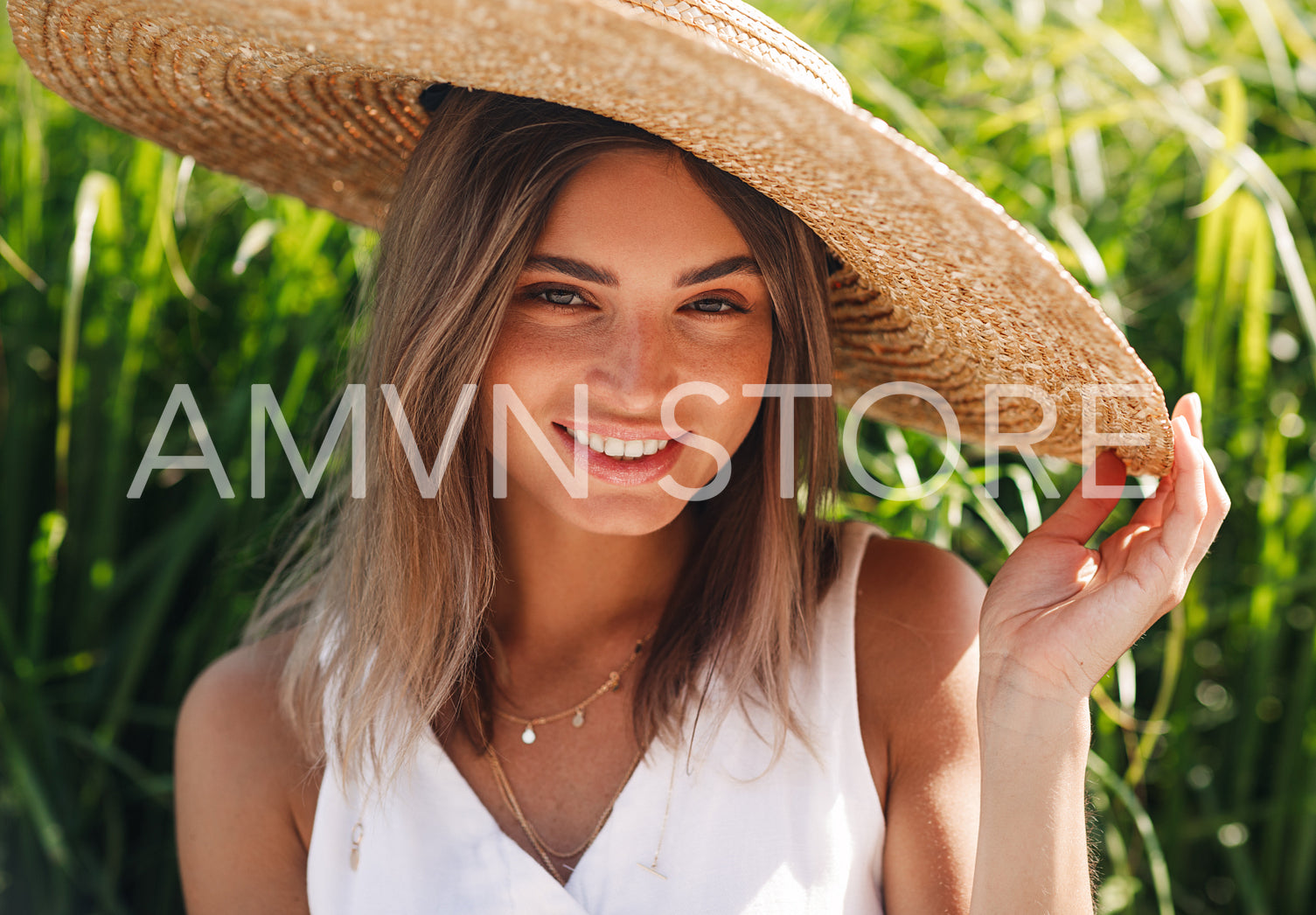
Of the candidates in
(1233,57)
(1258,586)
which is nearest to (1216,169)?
(1233,57)

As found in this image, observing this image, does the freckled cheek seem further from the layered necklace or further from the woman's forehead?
the layered necklace

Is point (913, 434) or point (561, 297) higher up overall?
point (561, 297)

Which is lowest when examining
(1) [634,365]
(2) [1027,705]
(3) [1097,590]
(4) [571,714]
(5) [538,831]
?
(5) [538,831]

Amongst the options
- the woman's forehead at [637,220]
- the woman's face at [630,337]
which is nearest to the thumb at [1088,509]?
the woman's face at [630,337]

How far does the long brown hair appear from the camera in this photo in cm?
123

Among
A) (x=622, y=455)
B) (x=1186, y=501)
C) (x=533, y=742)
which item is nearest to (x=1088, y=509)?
(x=1186, y=501)

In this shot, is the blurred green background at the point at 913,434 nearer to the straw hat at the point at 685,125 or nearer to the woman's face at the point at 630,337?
the straw hat at the point at 685,125

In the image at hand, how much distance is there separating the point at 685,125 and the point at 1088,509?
0.69 metres

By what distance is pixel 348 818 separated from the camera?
143cm

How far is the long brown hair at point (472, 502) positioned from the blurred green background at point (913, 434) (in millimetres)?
281

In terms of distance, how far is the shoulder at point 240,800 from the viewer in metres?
1.47

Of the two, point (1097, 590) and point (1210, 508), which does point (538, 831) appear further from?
point (1210, 508)

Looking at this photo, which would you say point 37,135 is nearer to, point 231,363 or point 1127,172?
point 231,363

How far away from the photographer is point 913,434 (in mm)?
1785
